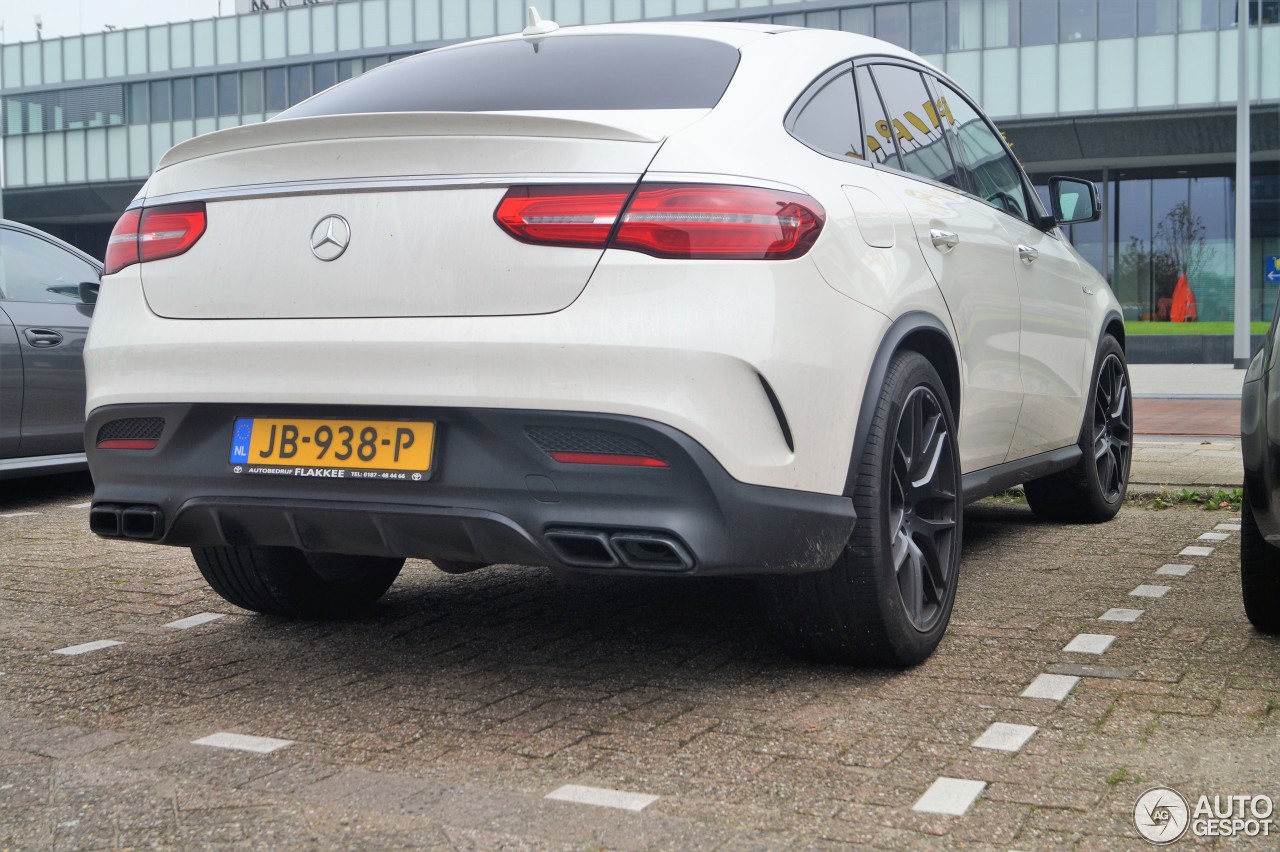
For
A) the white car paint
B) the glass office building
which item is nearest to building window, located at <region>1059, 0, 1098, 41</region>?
the glass office building

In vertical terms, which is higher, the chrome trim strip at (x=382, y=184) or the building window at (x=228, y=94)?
the building window at (x=228, y=94)

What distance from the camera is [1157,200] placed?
3027cm

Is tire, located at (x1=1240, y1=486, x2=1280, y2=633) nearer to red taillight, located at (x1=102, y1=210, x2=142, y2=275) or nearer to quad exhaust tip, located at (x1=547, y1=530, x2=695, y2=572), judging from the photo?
quad exhaust tip, located at (x1=547, y1=530, x2=695, y2=572)

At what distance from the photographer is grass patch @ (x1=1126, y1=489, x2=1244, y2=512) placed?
20.9 feet

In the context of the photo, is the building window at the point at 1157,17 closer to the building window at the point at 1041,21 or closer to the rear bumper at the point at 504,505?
the building window at the point at 1041,21

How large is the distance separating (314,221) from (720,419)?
998mm

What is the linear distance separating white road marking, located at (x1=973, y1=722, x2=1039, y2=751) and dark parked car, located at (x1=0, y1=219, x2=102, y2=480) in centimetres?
544

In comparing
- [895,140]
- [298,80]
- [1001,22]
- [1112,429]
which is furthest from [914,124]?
[298,80]

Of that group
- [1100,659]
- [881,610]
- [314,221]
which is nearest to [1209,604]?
[1100,659]

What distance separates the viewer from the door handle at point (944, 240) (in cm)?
376

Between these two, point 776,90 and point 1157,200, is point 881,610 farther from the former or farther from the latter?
point 1157,200

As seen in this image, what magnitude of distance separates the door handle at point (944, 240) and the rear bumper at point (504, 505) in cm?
99

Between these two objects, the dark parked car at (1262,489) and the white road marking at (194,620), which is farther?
the white road marking at (194,620)

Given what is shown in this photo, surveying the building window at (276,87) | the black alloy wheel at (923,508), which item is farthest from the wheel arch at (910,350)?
the building window at (276,87)
